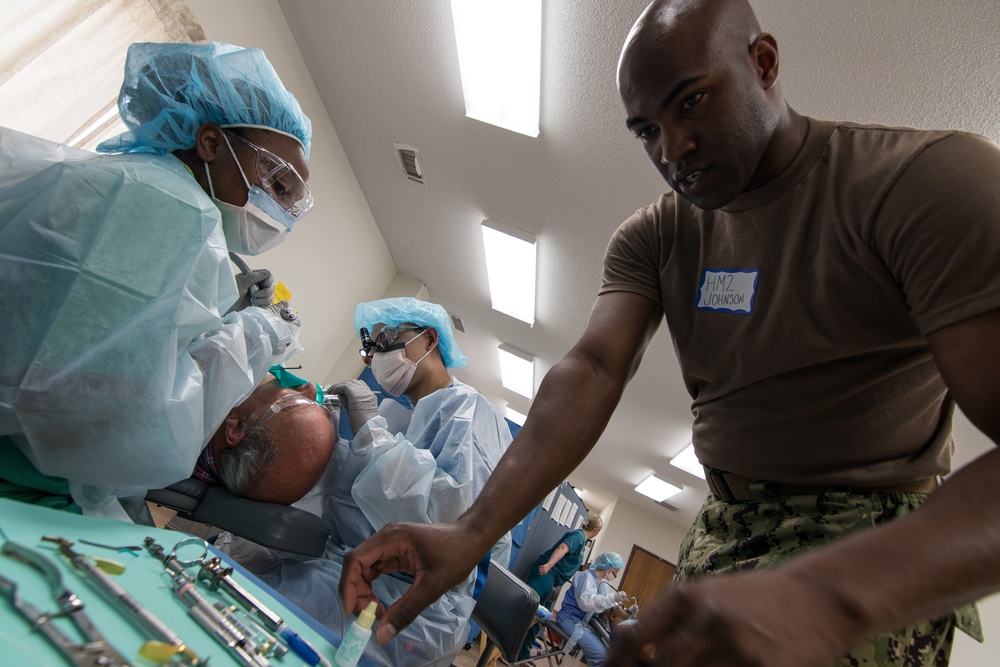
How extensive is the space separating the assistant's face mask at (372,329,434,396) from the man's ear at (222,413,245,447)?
Result: 915 millimetres

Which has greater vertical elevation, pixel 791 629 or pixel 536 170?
pixel 536 170

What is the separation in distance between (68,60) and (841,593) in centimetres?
226

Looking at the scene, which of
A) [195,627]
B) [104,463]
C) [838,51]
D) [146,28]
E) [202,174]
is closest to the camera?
[195,627]

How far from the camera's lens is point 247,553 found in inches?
49.6

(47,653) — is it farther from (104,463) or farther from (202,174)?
(202,174)

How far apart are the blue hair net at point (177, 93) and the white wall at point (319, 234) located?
1.00 m

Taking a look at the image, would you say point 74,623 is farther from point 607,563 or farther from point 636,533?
point 636,533

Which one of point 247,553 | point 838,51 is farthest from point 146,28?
point 838,51

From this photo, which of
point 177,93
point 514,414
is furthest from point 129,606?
point 514,414

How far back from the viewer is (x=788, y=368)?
0.65m

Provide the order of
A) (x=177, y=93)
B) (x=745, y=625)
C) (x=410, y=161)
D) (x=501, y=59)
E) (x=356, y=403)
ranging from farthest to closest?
(x=410, y=161)
(x=501, y=59)
(x=356, y=403)
(x=177, y=93)
(x=745, y=625)

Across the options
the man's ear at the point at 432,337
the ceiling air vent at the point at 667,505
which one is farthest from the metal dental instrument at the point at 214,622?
the ceiling air vent at the point at 667,505

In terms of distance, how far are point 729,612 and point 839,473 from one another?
0.45 meters

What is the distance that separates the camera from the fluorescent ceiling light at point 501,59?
185 centimetres
